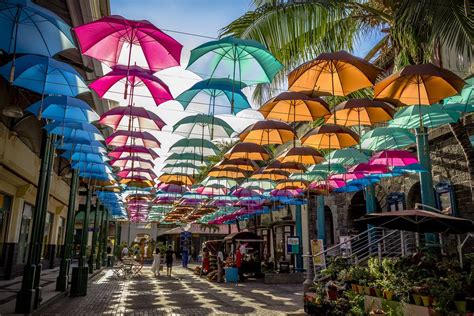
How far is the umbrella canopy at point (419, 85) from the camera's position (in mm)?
7281

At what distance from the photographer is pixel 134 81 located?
7.86 metres

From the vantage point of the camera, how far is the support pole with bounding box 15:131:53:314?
957 cm

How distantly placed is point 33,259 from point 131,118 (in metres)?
4.49

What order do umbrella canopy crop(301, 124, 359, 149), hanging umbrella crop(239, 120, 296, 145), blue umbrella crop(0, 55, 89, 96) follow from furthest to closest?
hanging umbrella crop(239, 120, 296, 145) < umbrella canopy crop(301, 124, 359, 149) < blue umbrella crop(0, 55, 89, 96)

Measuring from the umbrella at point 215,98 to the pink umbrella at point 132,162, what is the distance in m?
5.15

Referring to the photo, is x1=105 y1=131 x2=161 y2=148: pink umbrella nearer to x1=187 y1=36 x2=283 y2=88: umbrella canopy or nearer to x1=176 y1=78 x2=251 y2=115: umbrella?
x1=176 y1=78 x2=251 y2=115: umbrella

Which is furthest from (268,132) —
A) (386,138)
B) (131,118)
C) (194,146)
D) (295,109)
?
(131,118)

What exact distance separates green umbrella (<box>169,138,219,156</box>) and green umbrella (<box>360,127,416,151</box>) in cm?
521

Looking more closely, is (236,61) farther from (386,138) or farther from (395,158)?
(395,158)

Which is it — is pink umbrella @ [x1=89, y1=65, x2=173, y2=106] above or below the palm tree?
below

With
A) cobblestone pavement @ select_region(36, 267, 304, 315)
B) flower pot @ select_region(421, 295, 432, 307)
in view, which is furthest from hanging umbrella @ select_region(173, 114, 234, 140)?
flower pot @ select_region(421, 295, 432, 307)

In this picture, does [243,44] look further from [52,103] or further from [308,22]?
[52,103]

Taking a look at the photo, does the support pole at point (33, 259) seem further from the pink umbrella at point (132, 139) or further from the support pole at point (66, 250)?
the support pole at point (66, 250)

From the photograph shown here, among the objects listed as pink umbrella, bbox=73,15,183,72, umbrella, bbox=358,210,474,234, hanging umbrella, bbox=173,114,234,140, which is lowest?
umbrella, bbox=358,210,474,234
